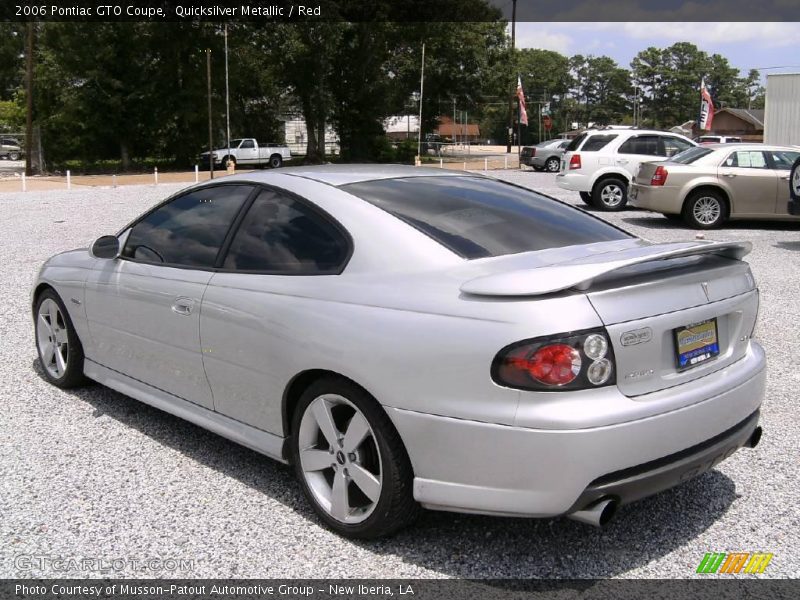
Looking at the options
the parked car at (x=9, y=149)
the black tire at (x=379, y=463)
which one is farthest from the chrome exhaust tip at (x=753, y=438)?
the parked car at (x=9, y=149)

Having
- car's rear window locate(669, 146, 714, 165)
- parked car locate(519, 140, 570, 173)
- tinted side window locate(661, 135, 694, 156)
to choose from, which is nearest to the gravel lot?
car's rear window locate(669, 146, 714, 165)

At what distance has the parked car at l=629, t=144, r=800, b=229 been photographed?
44.5 feet

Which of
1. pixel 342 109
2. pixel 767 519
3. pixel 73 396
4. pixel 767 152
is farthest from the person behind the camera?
pixel 342 109

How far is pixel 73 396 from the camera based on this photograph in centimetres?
526

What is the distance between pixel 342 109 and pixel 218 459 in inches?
1971

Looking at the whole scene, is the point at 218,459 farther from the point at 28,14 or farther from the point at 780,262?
the point at 28,14

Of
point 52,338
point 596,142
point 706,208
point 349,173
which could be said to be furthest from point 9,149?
point 349,173

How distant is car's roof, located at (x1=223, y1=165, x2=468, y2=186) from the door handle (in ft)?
2.26

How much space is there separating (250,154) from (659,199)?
32082 millimetres

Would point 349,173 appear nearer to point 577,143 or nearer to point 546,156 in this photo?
point 577,143

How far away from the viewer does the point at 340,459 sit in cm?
327

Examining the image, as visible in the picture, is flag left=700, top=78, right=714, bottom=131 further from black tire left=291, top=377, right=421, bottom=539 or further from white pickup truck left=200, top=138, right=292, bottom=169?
black tire left=291, top=377, right=421, bottom=539

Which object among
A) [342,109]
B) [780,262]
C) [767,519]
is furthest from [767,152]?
[342,109]

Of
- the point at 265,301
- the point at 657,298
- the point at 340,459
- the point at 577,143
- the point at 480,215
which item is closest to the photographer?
the point at 657,298
